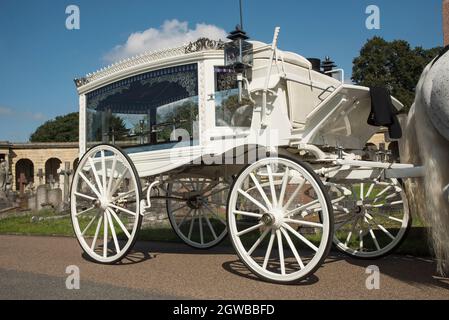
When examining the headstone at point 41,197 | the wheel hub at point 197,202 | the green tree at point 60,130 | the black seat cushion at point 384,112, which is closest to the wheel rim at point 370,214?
the black seat cushion at point 384,112

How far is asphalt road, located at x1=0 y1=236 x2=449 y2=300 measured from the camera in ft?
13.6

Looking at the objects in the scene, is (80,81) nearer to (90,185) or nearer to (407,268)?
(90,185)

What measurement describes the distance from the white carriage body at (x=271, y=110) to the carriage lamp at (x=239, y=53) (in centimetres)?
10

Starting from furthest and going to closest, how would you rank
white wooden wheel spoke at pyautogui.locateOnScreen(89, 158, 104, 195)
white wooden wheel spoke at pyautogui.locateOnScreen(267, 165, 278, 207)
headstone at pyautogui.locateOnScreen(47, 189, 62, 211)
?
1. headstone at pyautogui.locateOnScreen(47, 189, 62, 211)
2. white wooden wheel spoke at pyautogui.locateOnScreen(89, 158, 104, 195)
3. white wooden wheel spoke at pyautogui.locateOnScreen(267, 165, 278, 207)

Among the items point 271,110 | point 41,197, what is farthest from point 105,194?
point 41,197

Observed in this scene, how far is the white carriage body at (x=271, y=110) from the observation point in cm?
493

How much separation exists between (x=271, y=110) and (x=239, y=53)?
717 millimetres

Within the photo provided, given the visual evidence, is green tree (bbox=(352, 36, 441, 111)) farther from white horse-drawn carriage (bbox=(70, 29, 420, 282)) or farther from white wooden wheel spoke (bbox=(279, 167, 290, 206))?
white wooden wheel spoke (bbox=(279, 167, 290, 206))

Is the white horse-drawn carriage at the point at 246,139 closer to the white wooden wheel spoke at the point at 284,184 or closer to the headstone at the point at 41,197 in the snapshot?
the white wooden wheel spoke at the point at 284,184

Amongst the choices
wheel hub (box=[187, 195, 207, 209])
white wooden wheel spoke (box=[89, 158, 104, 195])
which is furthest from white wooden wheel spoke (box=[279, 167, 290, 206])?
wheel hub (box=[187, 195, 207, 209])

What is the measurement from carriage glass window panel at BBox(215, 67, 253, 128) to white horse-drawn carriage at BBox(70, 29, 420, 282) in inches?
0.4
